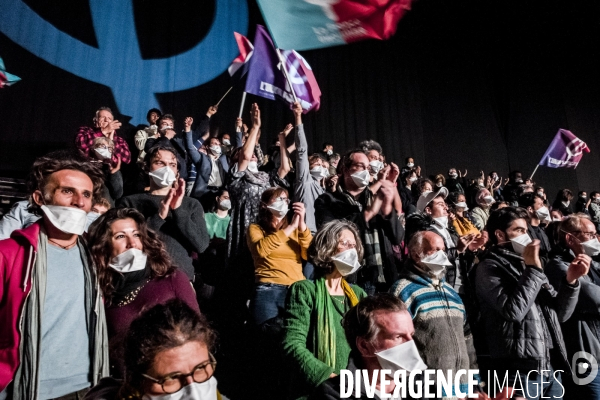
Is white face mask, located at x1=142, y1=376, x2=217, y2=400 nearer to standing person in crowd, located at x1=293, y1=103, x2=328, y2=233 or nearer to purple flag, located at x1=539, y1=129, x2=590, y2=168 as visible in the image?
standing person in crowd, located at x1=293, y1=103, x2=328, y2=233

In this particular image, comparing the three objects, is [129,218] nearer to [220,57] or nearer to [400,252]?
[400,252]

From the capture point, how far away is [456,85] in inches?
502

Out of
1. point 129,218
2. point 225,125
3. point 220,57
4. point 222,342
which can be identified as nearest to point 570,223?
point 222,342

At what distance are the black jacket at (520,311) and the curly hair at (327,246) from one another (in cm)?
80

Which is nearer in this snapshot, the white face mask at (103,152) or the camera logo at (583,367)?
the camera logo at (583,367)

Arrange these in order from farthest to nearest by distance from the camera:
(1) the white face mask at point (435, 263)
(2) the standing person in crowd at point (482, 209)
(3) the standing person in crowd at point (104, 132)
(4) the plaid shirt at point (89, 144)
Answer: (2) the standing person in crowd at point (482, 209) → (3) the standing person in crowd at point (104, 132) → (4) the plaid shirt at point (89, 144) → (1) the white face mask at point (435, 263)

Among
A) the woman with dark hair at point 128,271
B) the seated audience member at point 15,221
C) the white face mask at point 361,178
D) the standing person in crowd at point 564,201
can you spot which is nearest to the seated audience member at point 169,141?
the white face mask at point 361,178

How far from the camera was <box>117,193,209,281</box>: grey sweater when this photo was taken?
9.63 ft

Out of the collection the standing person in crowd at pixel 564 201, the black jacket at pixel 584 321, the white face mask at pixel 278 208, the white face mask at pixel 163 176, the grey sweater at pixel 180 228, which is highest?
the standing person in crowd at pixel 564 201

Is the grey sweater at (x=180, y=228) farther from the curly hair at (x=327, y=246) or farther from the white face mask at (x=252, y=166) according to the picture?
the white face mask at (x=252, y=166)

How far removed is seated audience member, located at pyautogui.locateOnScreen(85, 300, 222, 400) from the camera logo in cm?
242

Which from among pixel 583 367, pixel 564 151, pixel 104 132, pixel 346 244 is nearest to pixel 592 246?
pixel 583 367

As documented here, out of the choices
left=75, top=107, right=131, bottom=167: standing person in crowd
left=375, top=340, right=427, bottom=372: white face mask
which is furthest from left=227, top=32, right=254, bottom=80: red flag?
left=375, top=340, right=427, bottom=372: white face mask

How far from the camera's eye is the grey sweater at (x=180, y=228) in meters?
2.94
